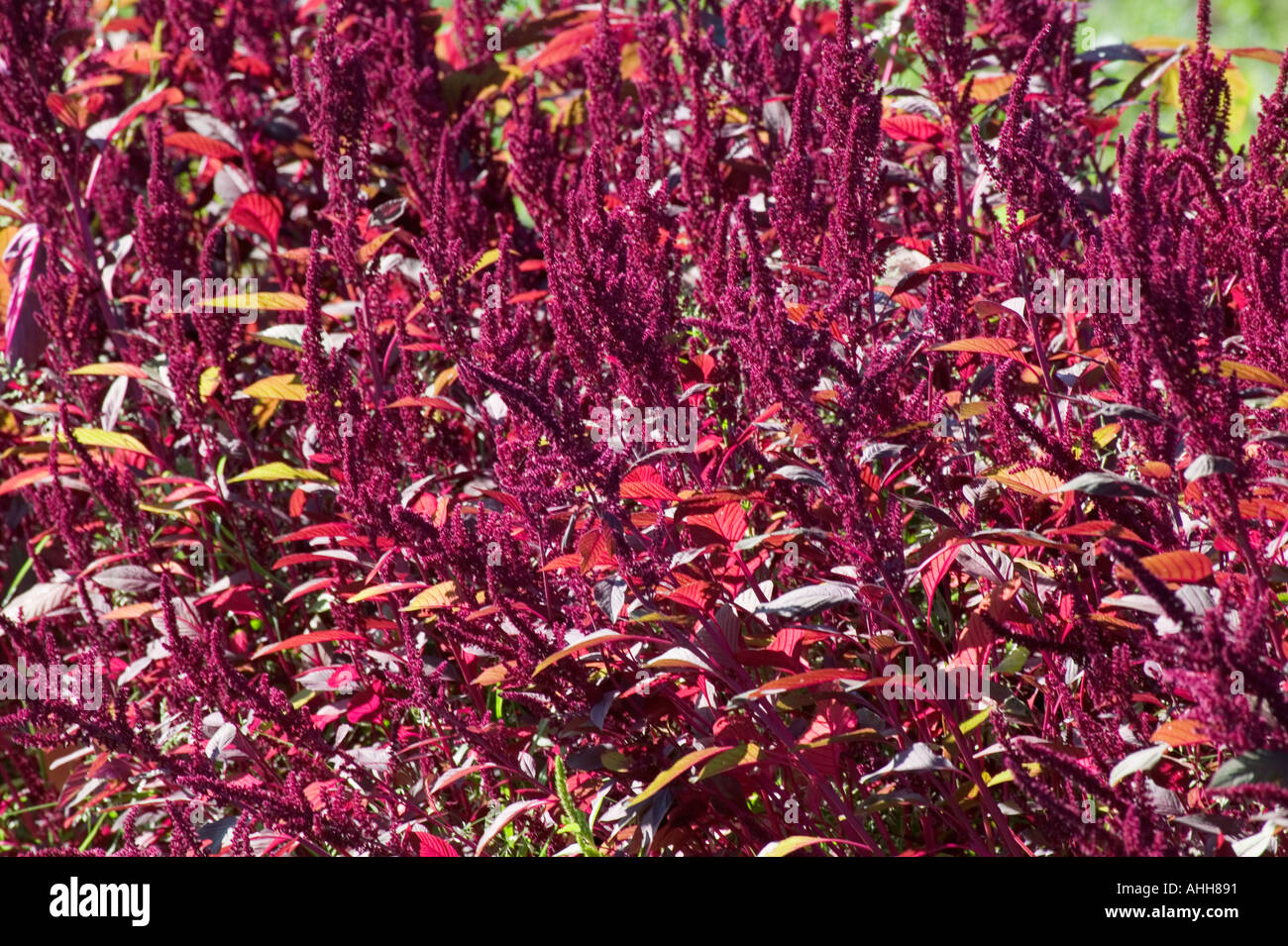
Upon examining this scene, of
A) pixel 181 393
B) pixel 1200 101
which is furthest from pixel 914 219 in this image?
pixel 181 393

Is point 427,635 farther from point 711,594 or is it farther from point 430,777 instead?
point 711,594

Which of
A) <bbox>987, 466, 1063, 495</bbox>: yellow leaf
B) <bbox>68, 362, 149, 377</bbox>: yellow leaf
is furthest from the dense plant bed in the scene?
<bbox>68, 362, 149, 377</bbox>: yellow leaf

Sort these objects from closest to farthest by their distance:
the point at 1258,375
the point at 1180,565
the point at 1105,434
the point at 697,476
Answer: the point at 1180,565 < the point at 1258,375 < the point at 697,476 < the point at 1105,434

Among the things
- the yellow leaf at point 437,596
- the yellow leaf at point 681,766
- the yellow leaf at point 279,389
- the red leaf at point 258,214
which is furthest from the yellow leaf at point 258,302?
the yellow leaf at point 681,766

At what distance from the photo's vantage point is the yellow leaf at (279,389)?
2619 millimetres

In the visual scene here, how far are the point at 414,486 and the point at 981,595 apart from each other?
1.14 meters

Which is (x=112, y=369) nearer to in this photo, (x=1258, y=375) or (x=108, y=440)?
(x=108, y=440)

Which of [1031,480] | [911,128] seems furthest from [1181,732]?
[911,128]

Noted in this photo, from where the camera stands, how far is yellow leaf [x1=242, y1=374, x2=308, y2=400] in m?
2.62

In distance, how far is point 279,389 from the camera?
104 inches

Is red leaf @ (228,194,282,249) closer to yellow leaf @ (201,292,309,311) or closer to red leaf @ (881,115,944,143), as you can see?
yellow leaf @ (201,292,309,311)
